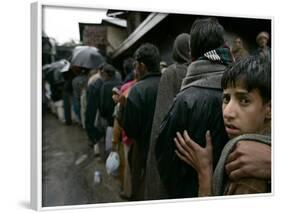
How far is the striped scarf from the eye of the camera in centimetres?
549

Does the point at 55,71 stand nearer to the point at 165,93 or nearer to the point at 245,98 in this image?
the point at 165,93

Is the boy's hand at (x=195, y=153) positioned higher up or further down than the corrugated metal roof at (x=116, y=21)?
further down

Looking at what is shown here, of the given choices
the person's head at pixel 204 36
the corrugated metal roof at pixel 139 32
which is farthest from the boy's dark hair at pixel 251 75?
the corrugated metal roof at pixel 139 32

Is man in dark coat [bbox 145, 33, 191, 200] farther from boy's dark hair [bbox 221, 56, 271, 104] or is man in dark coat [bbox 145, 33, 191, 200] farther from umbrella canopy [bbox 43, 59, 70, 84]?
umbrella canopy [bbox 43, 59, 70, 84]

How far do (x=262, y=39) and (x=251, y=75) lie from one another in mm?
512

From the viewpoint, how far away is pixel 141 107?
5379mm

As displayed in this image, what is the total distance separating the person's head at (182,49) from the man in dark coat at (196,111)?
46 millimetres

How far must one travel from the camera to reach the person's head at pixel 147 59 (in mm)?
5355

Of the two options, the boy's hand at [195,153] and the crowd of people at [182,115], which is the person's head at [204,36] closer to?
the crowd of people at [182,115]

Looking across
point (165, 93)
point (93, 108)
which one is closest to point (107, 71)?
point (93, 108)

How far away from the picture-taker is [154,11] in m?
5.39

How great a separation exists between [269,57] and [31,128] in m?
2.43

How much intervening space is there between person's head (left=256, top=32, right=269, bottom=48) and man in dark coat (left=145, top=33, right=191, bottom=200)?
31.7 inches

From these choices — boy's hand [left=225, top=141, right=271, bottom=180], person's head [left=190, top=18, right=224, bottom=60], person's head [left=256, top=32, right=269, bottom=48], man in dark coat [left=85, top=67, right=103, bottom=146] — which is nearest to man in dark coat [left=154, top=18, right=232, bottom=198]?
person's head [left=190, top=18, right=224, bottom=60]
